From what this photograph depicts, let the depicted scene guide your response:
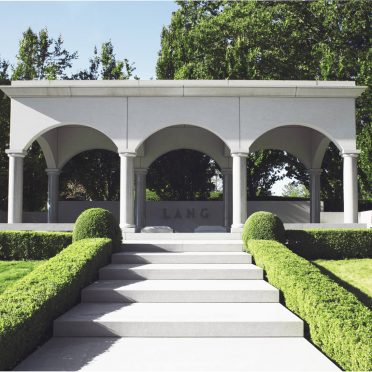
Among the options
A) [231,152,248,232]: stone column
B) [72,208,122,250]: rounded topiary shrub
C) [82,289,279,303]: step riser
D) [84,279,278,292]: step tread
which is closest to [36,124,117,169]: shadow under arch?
[231,152,248,232]: stone column

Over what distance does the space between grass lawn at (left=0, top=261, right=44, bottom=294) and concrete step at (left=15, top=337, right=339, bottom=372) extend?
3729mm

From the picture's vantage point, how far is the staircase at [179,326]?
21.9 ft

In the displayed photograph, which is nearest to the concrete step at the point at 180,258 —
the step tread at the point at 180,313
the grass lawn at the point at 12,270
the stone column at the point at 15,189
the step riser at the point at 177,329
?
the grass lawn at the point at 12,270

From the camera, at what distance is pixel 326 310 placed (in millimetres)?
7160

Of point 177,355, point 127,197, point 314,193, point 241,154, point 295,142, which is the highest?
point 295,142

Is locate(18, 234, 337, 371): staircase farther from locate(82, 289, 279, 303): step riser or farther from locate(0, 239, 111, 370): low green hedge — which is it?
locate(0, 239, 111, 370): low green hedge

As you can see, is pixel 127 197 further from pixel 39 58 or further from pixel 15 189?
pixel 39 58

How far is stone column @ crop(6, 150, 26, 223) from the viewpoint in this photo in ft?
57.1

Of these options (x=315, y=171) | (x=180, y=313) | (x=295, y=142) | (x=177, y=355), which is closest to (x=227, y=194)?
(x=295, y=142)

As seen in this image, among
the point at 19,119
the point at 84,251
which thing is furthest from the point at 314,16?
the point at 84,251

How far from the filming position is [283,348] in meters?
7.36

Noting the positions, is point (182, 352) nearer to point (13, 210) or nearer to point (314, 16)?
point (13, 210)

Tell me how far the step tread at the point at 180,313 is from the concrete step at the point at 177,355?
36cm

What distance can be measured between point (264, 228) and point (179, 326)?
6.27 m
